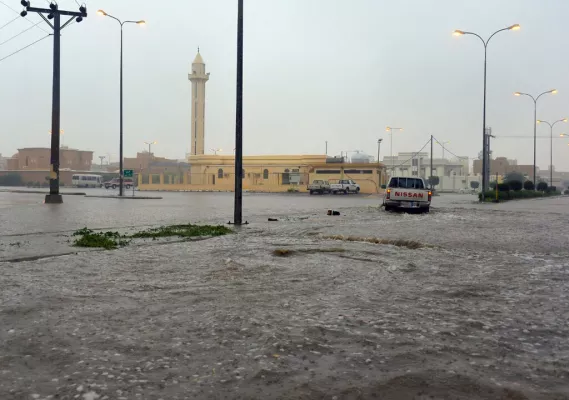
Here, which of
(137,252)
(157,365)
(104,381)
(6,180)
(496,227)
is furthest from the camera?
(6,180)

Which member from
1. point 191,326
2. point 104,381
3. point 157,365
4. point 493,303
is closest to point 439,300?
point 493,303

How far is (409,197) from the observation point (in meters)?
23.5

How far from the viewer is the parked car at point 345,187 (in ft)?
198

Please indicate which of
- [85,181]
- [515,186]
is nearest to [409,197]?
[515,186]

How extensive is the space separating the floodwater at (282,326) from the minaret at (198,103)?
84.2m

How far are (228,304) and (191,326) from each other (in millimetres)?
888

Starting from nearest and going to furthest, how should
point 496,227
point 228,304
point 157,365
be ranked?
1. point 157,365
2. point 228,304
3. point 496,227

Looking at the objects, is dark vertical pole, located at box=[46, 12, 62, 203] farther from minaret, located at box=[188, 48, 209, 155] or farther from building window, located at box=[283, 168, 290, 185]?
minaret, located at box=[188, 48, 209, 155]

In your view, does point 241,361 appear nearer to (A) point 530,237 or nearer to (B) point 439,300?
(B) point 439,300

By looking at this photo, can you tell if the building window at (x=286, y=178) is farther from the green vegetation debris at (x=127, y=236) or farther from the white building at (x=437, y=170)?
the green vegetation debris at (x=127, y=236)

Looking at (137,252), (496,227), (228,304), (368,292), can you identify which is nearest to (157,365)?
(228,304)

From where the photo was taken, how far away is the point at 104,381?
11.2ft

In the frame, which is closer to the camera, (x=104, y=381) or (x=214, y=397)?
(x=214, y=397)

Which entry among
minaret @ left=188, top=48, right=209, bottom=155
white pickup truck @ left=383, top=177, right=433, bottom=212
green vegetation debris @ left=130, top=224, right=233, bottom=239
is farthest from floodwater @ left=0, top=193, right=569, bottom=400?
minaret @ left=188, top=48, right=209, bottom=155
